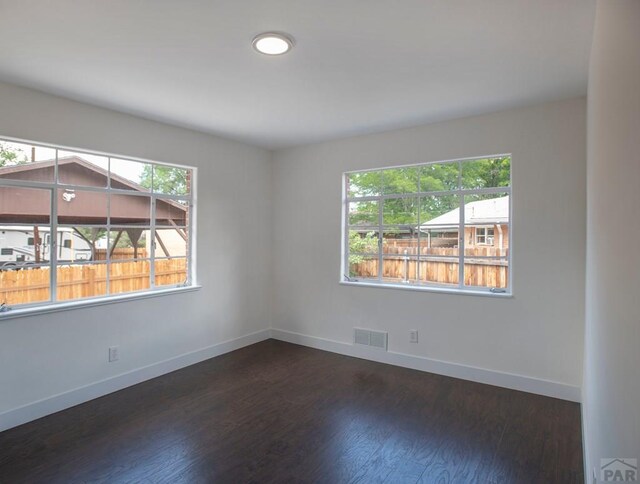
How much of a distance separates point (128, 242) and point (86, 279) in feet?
1.67

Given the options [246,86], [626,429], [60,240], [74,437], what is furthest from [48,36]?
[626,429]

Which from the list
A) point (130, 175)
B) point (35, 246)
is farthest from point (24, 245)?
point (130, 175)

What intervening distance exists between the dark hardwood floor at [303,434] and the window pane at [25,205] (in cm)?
161

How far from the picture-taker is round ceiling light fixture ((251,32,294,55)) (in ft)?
7.06

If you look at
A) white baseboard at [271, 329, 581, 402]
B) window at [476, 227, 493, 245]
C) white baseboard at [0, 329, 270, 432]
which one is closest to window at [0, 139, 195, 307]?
white baseboard at [0, 329, 270, 432]

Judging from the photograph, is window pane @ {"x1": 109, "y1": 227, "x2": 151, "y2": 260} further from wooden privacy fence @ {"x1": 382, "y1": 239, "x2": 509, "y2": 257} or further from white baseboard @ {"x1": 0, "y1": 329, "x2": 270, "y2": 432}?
wooden privacy fence @ {"x1": 382, "y1": 239, "x2": 509, "y2": 257}

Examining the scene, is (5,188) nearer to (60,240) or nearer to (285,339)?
(60,240)

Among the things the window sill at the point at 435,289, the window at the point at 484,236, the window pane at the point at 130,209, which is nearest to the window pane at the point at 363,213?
the window sill at the point at 435,289

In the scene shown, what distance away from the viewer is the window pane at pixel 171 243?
3936 millimetres

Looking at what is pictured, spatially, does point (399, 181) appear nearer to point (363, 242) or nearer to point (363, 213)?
point (363, 213)

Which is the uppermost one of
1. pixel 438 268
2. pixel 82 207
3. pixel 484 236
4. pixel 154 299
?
pixel 82 207

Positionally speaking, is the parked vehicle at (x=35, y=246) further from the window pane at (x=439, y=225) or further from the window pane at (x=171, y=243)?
the window pane at (x=439, y=225)

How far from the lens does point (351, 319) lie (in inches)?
176

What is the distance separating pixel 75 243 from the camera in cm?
327
